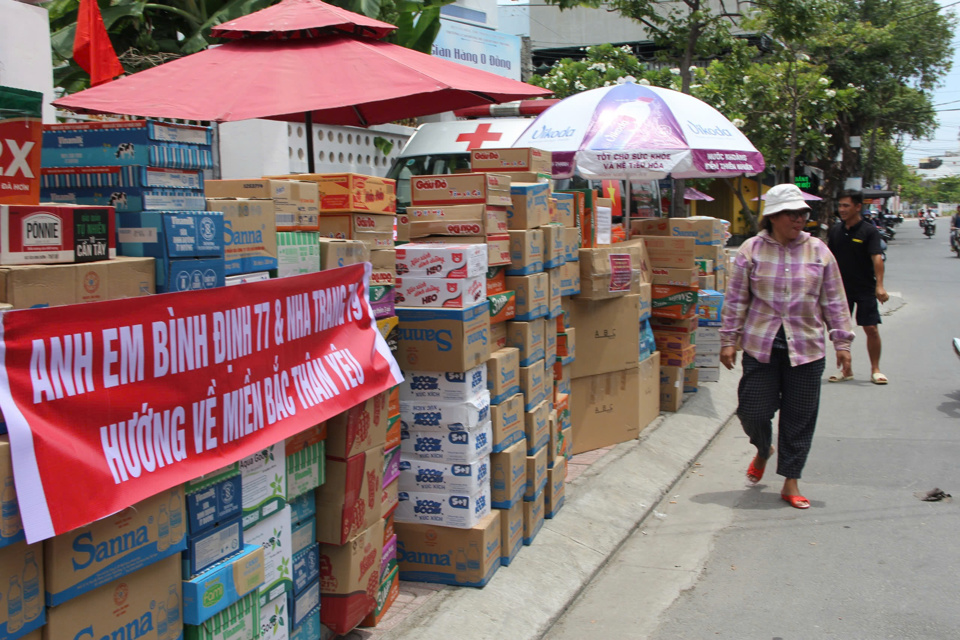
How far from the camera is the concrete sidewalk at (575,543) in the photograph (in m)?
4.05

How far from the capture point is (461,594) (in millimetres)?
4336

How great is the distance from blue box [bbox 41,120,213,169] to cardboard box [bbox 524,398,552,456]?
8.80 ft

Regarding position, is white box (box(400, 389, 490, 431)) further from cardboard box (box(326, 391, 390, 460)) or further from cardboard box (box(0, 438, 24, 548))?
cardboard box (box(0, 438, 24, 548))

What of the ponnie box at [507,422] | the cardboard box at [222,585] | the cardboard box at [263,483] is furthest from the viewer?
the ponnie box at [507,422]

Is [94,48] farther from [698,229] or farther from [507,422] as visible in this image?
[698,229]

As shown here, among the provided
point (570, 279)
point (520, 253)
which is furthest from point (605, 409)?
point (520, 253)

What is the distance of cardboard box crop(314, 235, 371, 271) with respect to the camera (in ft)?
12.3

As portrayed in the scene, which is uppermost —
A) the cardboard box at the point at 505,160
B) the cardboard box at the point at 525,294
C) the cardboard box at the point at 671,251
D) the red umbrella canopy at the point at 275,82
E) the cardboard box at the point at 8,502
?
the red umbrella canopy at the point at 275,82

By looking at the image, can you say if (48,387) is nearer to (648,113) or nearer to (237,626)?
(237,626)

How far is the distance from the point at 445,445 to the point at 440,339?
56cm

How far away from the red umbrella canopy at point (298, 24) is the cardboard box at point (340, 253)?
Answer: 172 centimetres

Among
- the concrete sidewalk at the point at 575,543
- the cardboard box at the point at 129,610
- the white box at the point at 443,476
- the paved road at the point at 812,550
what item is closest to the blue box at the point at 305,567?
the concrete sidewalk at the point at 575,543

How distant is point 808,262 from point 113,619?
15.4ft

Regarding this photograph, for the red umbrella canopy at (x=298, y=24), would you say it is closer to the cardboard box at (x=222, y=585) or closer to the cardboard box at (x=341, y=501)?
the cardboard box at (x=341, y=501)
